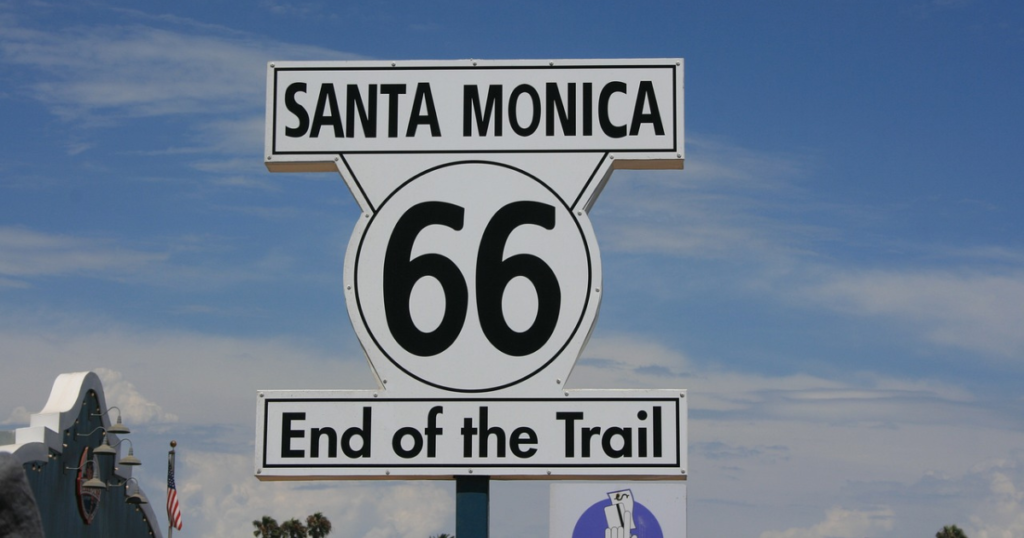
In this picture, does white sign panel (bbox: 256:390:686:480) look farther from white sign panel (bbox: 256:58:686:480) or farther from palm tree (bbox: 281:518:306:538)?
palm tree (bbox: 281:518:306:538)

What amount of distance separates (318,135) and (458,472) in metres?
1.42

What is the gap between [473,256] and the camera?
16.4 feet

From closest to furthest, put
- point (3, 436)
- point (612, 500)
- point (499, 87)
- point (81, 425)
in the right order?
point (499, 87)
point (612, 500)
point (3, 436)
point (81, 425)

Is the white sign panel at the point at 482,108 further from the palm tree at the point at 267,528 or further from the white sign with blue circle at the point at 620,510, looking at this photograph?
the palm tree at the point at 267,528

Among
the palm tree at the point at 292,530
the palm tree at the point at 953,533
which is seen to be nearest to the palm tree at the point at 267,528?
the palm tree at the point at 292,530

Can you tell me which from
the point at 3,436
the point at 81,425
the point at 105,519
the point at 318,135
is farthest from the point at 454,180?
the point at 105,519

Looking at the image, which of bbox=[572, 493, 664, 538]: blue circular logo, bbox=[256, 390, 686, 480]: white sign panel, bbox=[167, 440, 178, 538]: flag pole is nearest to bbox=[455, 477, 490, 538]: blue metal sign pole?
bbox=[256, 390, 686, 480]: white sign panel

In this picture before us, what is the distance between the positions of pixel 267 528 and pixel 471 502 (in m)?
61.8

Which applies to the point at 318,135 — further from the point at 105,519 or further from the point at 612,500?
the point at 105,519

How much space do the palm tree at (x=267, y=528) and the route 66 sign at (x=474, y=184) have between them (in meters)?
61.3

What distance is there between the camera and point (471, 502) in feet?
15.9

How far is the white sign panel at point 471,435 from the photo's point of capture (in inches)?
189

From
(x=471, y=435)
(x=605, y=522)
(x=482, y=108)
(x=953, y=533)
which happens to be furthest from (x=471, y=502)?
(x=953, y=533)

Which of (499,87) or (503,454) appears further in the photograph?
(499,87)
